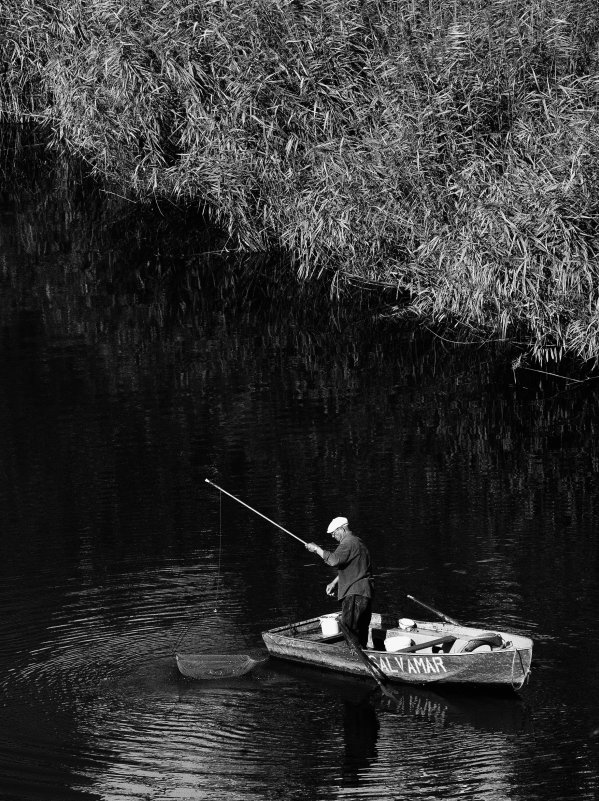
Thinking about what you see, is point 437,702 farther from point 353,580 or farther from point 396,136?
point 396,136

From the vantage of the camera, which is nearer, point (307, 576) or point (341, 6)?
point (307, 576)

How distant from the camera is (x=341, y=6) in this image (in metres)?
29.2

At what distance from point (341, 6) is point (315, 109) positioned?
2.33m

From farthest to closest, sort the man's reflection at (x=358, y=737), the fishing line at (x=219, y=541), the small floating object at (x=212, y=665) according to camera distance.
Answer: the fishing line at (x=219, y=541)
the small floating object at (x=212, y=665)
the man's reflection at (x=358, y=737)

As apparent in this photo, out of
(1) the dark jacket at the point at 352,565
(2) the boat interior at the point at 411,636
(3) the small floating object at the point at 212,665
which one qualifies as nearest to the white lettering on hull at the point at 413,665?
(2) the boat interior at the point at 411,636

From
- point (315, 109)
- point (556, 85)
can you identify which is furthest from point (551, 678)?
point (315, 109)

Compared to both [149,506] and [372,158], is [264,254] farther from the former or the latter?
[149,506]

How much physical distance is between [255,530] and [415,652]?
5.22m

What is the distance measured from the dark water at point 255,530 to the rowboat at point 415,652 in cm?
23

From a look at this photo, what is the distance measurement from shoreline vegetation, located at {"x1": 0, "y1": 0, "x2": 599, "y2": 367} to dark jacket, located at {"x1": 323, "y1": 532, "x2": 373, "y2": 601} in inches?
381

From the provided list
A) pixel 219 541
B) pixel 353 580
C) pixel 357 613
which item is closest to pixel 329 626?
pixel 357 613

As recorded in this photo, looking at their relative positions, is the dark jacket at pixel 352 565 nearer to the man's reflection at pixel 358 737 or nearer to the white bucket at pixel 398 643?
the white bucket at pixel 398 643

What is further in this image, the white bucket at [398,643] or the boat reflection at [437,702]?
the white bucket at [398,643]

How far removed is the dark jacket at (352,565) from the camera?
14.7 meters
